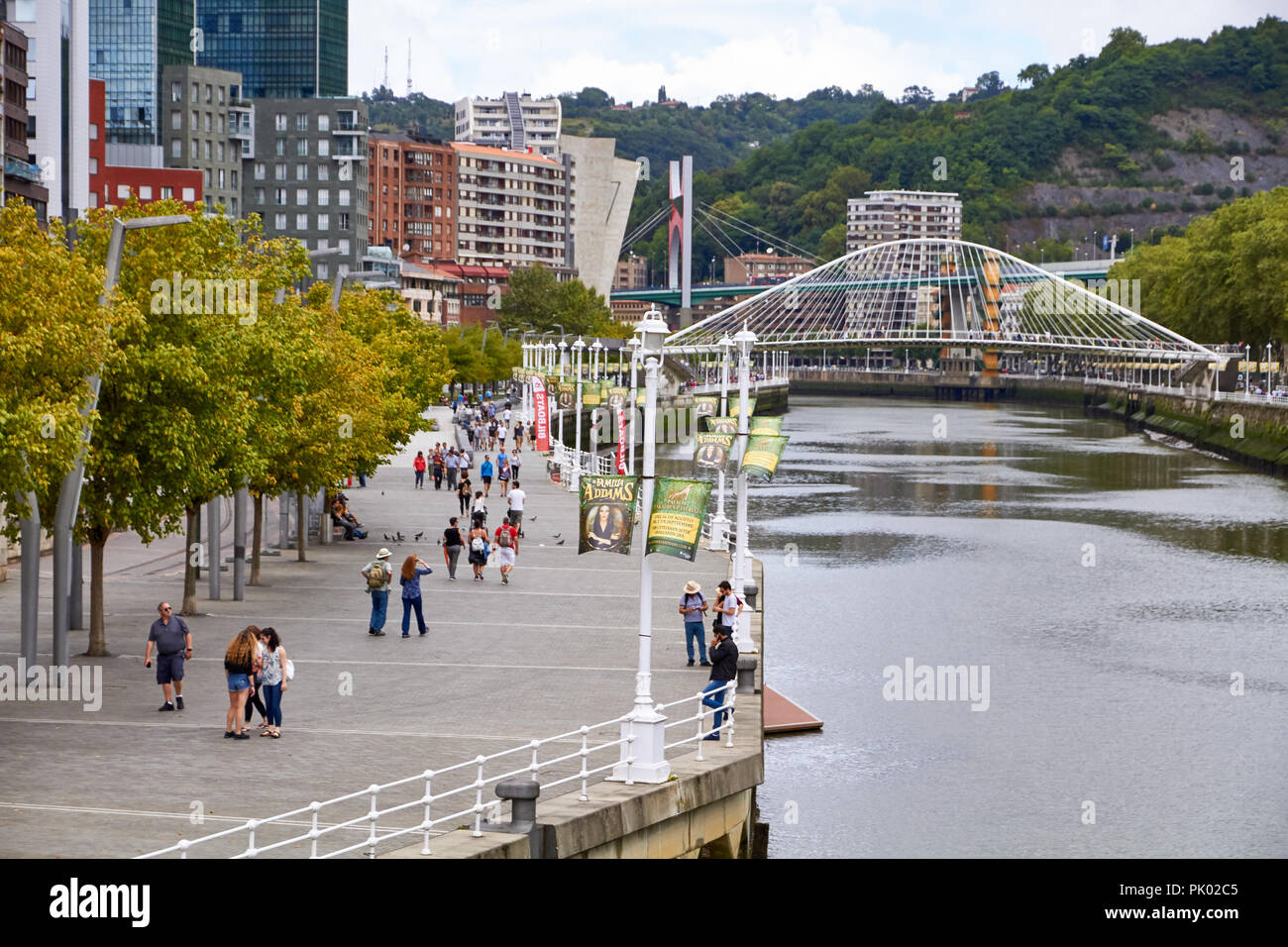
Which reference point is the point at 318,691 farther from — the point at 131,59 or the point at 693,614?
the point at 131,59

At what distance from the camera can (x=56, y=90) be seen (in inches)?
3565

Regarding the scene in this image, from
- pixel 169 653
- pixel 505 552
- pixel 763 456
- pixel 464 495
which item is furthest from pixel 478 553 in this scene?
pixel 169 653

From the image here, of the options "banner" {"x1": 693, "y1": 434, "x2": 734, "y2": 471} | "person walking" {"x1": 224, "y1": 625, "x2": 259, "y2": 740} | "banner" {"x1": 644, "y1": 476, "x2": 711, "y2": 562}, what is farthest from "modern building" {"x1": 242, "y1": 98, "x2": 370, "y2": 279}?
"banner" {"x1": 644, "y1": 476, "x2": 711, "y2": 562}

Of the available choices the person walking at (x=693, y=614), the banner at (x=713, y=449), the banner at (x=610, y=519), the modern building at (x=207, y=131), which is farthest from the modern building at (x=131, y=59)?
the banner at (x=610, y=519)

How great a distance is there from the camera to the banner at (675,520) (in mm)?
20844

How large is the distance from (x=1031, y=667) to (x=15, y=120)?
53680mm

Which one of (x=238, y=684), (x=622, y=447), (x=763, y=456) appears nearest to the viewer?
(x=238, y=684)

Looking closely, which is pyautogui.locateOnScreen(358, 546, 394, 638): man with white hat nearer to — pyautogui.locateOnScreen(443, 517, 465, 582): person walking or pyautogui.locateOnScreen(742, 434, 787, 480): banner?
pyautogui.locateOnScreen(742, 434, 787, 480): banner

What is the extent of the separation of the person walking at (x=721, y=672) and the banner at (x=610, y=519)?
88.6 inches

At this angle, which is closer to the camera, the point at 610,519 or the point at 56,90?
the point at 610,519

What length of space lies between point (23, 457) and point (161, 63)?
155 meters

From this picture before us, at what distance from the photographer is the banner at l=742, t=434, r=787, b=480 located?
32.9 m
